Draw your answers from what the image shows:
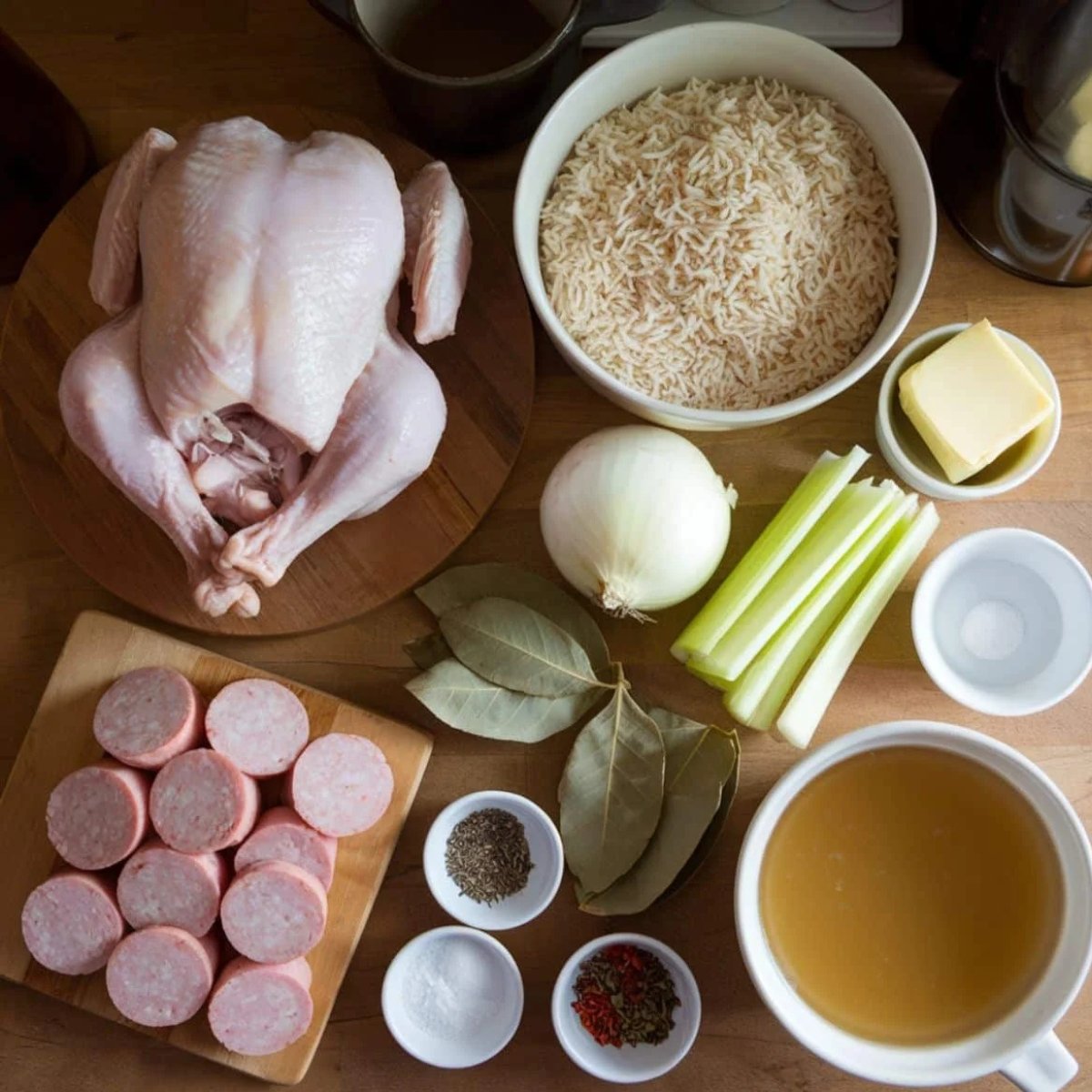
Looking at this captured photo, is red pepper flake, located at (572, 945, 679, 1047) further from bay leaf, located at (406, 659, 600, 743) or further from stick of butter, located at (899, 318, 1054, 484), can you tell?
stick of butter, located at (899, 318, 1054, 484)

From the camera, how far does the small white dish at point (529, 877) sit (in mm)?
1243

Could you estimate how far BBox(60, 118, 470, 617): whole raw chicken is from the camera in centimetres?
112

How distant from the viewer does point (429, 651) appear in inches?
50.8

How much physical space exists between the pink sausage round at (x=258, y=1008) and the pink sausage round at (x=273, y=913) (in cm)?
2

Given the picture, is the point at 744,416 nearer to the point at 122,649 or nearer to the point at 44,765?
the point at 122,649

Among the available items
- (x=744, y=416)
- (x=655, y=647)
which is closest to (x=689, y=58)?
(x=744, y=416)

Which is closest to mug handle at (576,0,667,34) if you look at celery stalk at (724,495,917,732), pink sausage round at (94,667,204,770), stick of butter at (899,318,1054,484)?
stick of butter at (899,318,1054,484)

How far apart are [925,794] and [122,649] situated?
2.68 ft

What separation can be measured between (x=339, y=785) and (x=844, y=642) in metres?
0.53

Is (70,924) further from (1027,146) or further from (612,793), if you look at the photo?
(1027,146)

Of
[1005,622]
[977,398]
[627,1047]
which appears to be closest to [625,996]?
[627,1047]

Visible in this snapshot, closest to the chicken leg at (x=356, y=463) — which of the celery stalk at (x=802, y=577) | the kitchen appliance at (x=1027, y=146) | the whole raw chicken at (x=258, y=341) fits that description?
the whole raw chicken at (x=258, y=341)

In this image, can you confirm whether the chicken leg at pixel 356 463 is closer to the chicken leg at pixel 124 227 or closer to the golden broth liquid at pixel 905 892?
the chicken leg at pixel 124 227

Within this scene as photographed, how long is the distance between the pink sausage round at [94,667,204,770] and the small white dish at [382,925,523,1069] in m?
0.31
